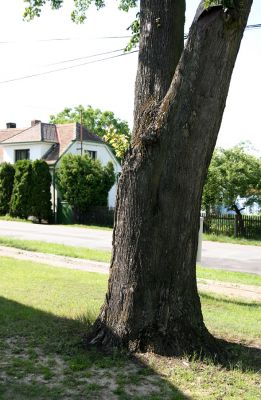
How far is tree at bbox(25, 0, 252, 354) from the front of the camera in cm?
508

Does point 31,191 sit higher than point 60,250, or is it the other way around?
point 31,191

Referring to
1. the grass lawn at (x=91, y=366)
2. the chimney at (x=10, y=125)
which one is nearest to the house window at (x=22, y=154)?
the chimney at (x=10, y=125)

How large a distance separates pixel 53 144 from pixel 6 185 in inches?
267

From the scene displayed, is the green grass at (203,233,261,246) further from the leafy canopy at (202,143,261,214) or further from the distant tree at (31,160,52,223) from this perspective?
the distant tree at (31,160,52,223)

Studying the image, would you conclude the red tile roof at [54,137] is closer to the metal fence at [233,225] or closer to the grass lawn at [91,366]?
the metal fence at [233,225]

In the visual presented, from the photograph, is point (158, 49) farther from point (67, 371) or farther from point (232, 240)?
point (232, 240)

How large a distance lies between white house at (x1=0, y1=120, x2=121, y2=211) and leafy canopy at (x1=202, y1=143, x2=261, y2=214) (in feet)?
55.5

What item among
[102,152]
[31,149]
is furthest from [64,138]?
[102,152]

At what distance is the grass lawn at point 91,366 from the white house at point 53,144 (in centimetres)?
Result: 3556

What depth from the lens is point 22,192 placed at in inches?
1480

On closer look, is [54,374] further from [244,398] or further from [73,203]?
[73,203]

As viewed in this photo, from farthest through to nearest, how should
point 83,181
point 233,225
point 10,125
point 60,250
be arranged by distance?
1. point 10,125
2. point 83,181
3. point 233,225
4. point 60,250

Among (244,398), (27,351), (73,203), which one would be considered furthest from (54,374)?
(73,203)

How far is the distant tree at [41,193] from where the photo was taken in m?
36.8
